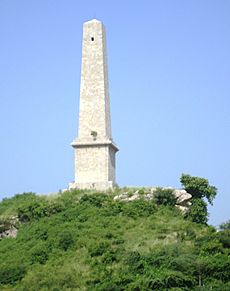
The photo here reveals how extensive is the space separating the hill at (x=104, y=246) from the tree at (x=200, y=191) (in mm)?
1376

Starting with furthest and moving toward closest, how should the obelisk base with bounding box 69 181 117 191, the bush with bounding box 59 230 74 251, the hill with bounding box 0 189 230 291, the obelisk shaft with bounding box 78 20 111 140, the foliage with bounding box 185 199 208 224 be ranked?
the obelisk shaft with bounding box 78 20 111 140 → the obelisk base with bounding box 69 181 117 191 → the foliage with bounding box 185 199 208 224 → the bush with bounding box 59 230 74 251 → the hill with bounding box 0 189 230 291

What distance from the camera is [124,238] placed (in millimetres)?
30859

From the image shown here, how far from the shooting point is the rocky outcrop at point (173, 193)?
114 ft

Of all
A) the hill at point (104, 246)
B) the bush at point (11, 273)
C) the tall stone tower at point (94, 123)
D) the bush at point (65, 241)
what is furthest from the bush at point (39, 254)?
the tall stone tower at point (94, 123)

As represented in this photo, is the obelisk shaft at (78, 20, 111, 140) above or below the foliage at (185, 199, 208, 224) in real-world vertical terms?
above

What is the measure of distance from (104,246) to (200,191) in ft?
25.8

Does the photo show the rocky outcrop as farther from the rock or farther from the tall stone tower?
the tall stone tower

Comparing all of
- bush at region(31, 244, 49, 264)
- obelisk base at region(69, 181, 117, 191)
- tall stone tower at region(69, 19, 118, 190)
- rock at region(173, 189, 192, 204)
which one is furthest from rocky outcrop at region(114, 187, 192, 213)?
bush at region(31, 244, 49, 264)

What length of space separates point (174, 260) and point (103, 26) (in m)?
17.0

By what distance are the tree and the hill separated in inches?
54.2

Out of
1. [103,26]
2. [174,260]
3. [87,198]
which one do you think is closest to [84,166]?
[87,198]

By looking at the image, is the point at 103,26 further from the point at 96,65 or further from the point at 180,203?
the point at 180,203

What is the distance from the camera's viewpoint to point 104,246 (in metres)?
29.6

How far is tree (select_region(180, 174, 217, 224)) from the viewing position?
34.8m
